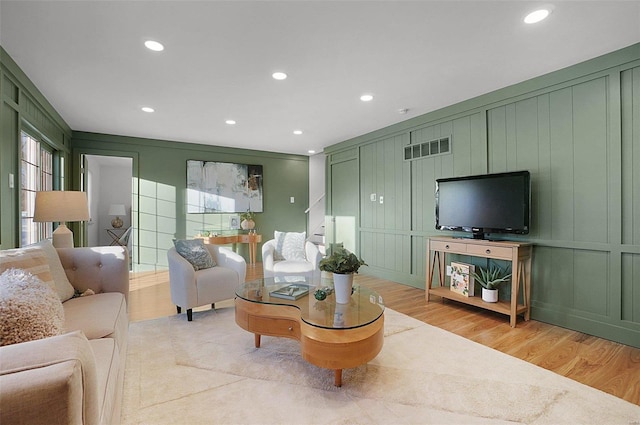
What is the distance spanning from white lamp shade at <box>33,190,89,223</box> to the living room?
23 cm

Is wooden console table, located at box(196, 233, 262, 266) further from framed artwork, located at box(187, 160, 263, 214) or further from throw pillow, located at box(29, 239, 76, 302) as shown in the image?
throw pillow, located at box(29, 239, 76, 302)

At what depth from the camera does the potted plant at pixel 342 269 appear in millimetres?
2271

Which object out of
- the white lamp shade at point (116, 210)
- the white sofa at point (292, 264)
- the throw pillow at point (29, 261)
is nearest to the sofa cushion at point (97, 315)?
the throw pillow at point (29, 261)

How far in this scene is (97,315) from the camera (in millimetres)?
1949

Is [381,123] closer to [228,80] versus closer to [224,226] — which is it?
[228,80]

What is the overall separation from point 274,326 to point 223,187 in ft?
15.3

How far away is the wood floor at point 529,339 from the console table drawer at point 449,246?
0.66 metres

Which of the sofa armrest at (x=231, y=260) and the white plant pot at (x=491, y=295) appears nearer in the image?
the white plant pot at (x=491, y=295)

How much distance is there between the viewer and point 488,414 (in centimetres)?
171

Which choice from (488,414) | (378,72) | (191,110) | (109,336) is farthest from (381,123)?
(109,336)

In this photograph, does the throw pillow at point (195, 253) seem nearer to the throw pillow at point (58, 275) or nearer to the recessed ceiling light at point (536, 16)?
the throw pillow at point (58, 275)

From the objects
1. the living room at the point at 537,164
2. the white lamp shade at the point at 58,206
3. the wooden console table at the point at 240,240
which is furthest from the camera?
the wooden console table at the point at 240,240

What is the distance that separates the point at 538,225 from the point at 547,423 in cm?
207

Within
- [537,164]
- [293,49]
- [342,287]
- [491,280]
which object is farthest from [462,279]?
[293,49]
